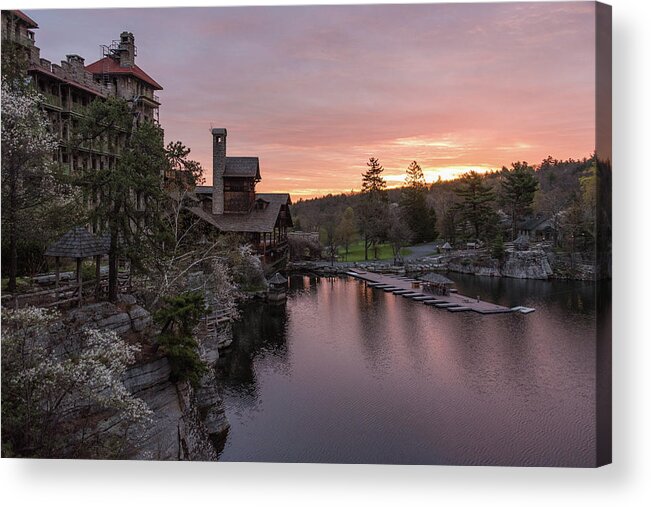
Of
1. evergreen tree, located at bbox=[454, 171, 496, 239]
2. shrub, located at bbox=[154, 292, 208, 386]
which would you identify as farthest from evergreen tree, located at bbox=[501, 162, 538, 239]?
shrub, located at bbox=[154, 292, 208, 386]

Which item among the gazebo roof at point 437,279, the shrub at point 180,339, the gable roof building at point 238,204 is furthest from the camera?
the gazebo roof at point 437,279

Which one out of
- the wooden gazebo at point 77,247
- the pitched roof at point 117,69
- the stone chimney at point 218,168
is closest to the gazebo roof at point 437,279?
the stone chimney at point 218,168

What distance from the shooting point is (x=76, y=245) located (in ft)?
27.7

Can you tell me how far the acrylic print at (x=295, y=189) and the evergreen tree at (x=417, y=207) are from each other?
0.72 feet

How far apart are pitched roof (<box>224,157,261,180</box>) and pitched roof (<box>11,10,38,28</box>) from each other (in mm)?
6178

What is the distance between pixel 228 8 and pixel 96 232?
4.61m

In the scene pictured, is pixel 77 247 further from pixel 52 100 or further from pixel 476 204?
pixel 476 204

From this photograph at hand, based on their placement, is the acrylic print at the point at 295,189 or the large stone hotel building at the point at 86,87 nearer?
the acrylic print at the point at 295,189

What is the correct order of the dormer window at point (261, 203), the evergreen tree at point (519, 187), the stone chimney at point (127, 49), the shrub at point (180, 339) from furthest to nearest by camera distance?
the dormer window at point (261, 203)
the evergreen tree at point (519, 187)
the shrub at point (180, 339)
the stone chimney at point (127, 49)

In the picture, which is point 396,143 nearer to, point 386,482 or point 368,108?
point 368,108

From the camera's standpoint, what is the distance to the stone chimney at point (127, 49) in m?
8.12

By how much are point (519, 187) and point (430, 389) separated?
465 cm

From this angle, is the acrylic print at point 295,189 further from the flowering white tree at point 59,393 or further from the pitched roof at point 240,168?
the pitched roof at point 240,168

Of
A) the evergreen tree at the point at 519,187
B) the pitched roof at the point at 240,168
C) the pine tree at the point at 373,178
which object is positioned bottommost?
the evergreen tree at the point at 519,187
